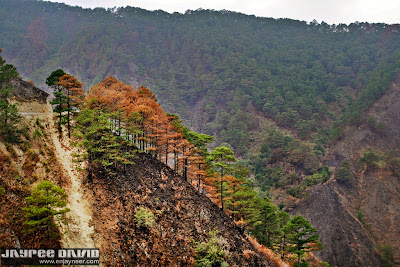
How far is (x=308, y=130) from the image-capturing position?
113m

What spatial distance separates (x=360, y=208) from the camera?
6744 cm

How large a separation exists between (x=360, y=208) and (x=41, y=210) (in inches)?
3009

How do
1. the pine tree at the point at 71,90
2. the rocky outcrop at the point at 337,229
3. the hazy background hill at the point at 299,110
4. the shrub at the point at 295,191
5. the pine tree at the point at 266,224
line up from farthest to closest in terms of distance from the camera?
the shrub at the point at 295,191, the hazy background hill at the point at 299,110, the rocky outcrop at the point at 337,229, the pine tree at the point at 266,224, the pine tree at the point at 71,90

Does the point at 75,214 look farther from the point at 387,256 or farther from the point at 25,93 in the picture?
the point at 387,256

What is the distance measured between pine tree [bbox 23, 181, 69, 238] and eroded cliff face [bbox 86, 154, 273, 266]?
3.62 m

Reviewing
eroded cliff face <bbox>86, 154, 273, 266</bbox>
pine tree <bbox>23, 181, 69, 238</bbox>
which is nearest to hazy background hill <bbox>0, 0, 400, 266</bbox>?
eroded cliff face <bbox>86, 154, 273, 266</bbox>

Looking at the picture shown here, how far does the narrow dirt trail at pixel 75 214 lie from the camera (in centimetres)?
1584

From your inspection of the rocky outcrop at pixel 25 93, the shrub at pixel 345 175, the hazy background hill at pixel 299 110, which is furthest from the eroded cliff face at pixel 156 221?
the shrub at pixel 345 175

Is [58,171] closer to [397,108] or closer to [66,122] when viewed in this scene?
[66,122]

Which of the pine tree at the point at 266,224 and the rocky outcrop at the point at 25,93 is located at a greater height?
the rocky outcrop at the point at 25,93

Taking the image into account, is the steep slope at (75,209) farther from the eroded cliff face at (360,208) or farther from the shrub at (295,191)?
the shrub at (295,191)

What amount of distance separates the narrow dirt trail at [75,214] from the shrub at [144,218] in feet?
11.8

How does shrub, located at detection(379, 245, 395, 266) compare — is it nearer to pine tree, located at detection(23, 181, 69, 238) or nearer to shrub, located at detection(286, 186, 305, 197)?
shrub, located at detection(286, 186, 305, 197)

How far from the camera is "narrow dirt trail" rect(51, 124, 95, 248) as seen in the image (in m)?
15.8
